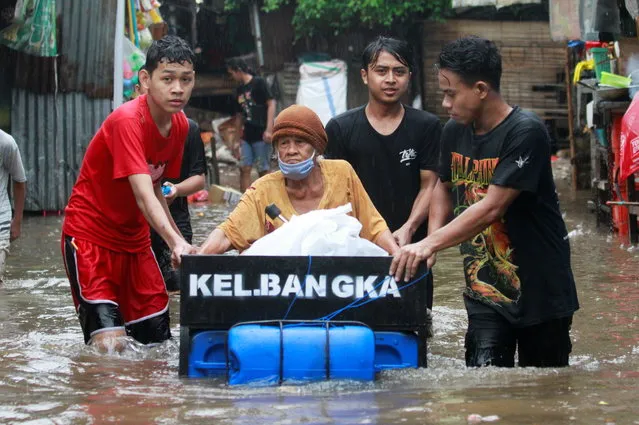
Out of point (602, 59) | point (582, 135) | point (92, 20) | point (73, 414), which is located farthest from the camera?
point (582, 135)

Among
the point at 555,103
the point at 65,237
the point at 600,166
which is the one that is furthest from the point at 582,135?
the point at 65,237

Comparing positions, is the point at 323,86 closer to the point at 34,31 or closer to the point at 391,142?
the point at 34,31

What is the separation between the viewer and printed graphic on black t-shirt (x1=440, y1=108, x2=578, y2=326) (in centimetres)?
478

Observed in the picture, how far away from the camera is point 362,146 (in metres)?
6.49

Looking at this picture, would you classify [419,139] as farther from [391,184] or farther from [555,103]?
[555,103]

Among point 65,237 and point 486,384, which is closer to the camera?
point 486,384

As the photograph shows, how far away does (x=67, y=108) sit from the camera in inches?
575

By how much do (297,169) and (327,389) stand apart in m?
1.07

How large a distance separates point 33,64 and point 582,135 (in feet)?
26.0

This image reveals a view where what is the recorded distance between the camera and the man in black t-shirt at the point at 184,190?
768 cm

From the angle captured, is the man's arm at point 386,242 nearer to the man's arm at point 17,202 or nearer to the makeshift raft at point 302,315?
the makeshift raft at point 302,315

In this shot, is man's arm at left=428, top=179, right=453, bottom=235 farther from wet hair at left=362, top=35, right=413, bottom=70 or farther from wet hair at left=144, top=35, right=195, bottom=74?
wet hair at left=144, top=35, right=195, bottom=74

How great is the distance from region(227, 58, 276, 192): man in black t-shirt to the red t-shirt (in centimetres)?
1024

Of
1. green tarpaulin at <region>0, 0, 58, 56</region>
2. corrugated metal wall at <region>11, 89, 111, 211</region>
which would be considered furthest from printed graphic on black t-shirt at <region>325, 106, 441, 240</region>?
corrugated metal wall at <region>11, 89, 111, 211</region>
